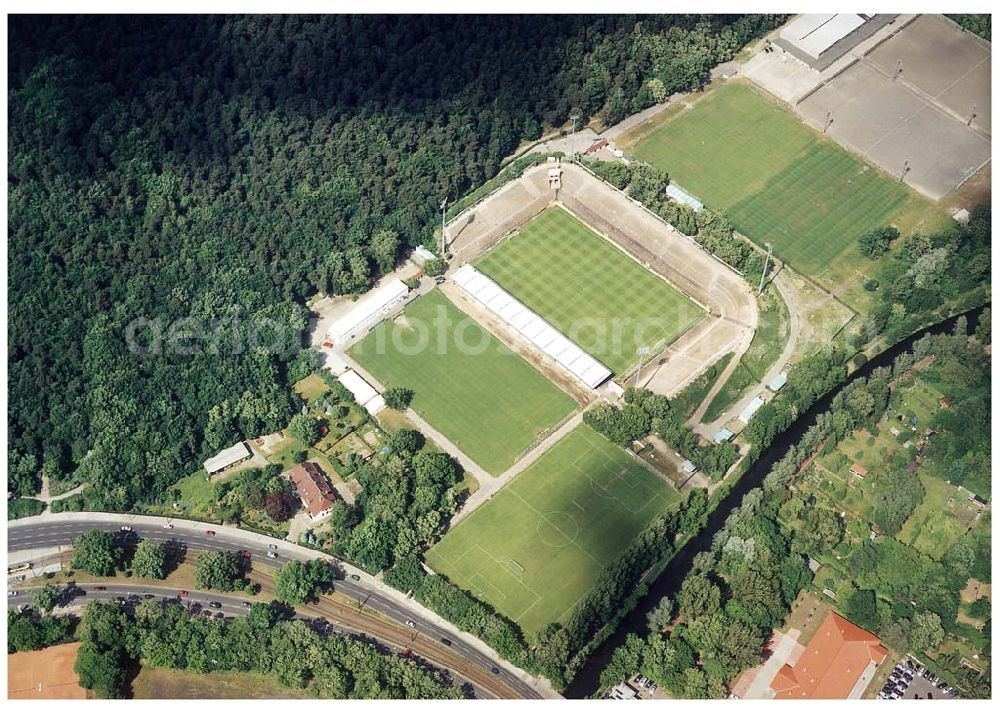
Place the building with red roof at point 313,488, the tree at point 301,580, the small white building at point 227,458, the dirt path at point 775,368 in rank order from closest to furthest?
the tree at point 301,580
the building with red roof at point 313,488
the small white building at point 227,458
the dirt path at point 775,368

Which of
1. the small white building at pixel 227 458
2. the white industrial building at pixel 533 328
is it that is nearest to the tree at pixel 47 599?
the small white building at pixel 227 458

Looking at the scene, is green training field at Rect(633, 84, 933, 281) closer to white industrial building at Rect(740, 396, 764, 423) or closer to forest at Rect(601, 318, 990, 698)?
white industrial building at Rect(740, 396, 764, 423)

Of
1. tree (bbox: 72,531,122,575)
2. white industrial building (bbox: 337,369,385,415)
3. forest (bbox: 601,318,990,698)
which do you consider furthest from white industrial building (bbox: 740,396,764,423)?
tree (bbox: 72,531,122,575)

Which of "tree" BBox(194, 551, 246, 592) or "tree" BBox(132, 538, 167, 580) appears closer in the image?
"tree" BBox(194, 551, 246, 592)

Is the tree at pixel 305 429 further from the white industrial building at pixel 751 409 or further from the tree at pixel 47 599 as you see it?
the white industrial building at pixel 751 409

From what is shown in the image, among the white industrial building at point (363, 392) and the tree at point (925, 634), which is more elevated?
the white industrial building at point (363, 392)
